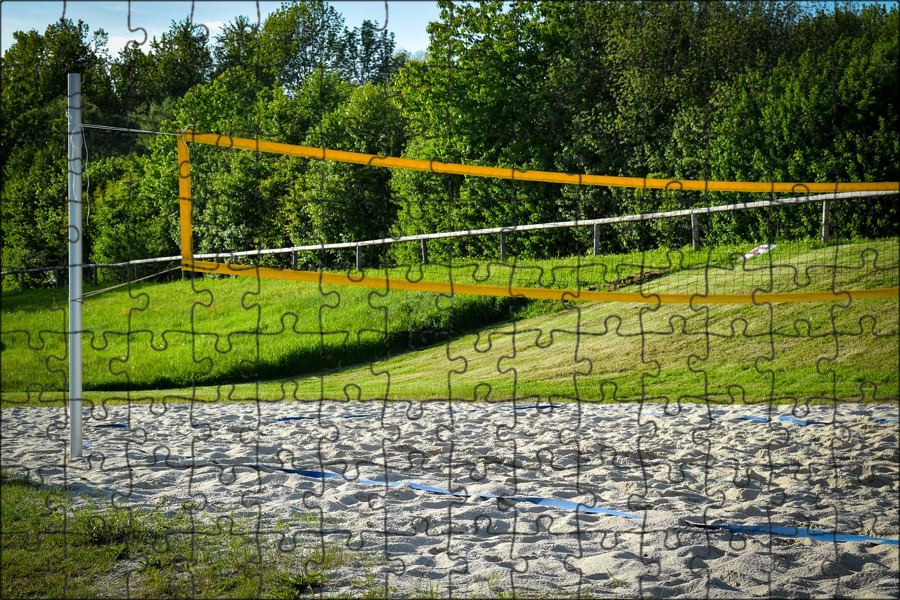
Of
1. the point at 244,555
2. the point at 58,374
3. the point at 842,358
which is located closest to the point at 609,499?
the point at 244,555

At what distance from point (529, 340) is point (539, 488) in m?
6.11

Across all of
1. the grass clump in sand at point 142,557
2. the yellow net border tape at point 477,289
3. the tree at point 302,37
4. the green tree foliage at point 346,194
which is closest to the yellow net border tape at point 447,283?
the yellow net border tape at point 477,289

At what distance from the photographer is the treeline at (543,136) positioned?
8.06m

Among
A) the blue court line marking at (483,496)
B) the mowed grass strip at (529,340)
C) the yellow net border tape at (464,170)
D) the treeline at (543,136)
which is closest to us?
the blue court line marking at (483,496)

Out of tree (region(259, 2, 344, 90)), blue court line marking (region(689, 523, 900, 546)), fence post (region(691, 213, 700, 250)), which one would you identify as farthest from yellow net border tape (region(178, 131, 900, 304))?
fence post (region(691, 213, 700, 250))

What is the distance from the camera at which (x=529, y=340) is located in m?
10.3

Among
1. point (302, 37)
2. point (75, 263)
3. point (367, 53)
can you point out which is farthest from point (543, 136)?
point (75, 263)

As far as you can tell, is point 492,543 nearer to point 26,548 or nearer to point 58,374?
Result: point 26,548

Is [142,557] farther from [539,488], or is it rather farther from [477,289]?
[477,289]

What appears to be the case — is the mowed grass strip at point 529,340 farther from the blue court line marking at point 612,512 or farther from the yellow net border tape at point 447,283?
the blue court line marking at point 612,512

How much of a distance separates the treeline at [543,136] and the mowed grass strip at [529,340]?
Answer: 0.54 metres

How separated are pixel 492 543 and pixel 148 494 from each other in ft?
6.78
